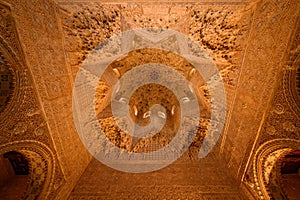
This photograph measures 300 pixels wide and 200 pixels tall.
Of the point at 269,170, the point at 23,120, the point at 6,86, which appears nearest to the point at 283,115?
the point at 269,170

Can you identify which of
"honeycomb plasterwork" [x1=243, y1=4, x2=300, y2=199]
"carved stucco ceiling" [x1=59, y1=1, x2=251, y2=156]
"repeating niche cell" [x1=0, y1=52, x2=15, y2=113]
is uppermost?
"carved stucco ceiling" [x1=59, y1=1, x2=251, y2=156]

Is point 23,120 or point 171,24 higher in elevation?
point 171,24

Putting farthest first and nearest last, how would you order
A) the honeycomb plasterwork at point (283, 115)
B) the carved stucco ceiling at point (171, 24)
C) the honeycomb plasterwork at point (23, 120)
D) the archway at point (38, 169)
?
1. the carved stucco ceiling at point (171, 24)
2. the archway at point (38, 169)
3. the honeycomb plasterwork at point (283, 115)
4. the honeycomb plasterwork at point (23, 120)

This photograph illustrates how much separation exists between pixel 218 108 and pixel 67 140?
3.57 meters

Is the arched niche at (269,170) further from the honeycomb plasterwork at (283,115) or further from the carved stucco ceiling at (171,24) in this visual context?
the carved stucco ceiling at (171,24)

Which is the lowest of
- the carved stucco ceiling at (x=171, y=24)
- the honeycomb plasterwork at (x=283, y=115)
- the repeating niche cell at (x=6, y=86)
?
the honeycomb plasterwork at (x=283, y=115)

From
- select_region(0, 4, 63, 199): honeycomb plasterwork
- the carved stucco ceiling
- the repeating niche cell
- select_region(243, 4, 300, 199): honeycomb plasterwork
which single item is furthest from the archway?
select_region(243, 4, 300, 199): honeycomb plasterwork

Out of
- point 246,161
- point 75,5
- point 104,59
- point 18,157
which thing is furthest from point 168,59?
point 18,157

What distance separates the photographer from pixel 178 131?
5027mm

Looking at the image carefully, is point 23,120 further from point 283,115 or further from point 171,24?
point 283,115

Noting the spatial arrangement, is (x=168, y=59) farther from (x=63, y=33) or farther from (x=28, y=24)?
(x=28, y=24)

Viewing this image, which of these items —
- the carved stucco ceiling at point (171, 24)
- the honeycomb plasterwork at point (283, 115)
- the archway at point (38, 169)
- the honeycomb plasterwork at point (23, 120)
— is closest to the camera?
the honeycomb plasterwork at point (23, 120)

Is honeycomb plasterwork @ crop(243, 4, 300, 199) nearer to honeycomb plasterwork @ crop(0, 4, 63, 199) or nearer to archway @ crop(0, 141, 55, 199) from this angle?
honeycomb plasterwork @ crop(0, 4, 63, 199)

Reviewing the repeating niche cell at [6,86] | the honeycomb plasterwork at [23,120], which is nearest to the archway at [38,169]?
the honeycomb plasterwork at [23,120]
